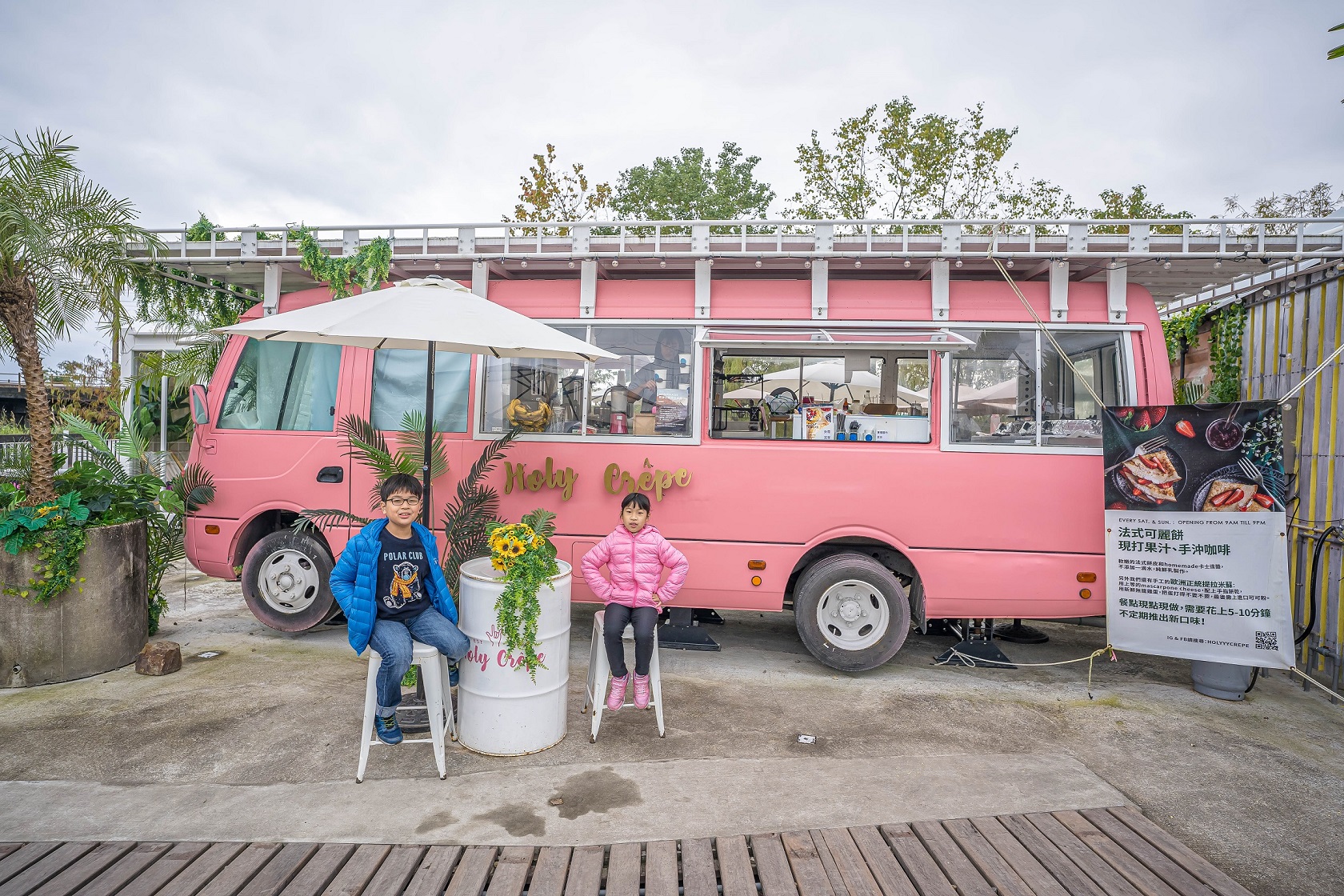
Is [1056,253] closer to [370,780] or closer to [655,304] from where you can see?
[655,304]

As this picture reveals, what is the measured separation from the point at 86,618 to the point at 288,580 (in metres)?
1.23

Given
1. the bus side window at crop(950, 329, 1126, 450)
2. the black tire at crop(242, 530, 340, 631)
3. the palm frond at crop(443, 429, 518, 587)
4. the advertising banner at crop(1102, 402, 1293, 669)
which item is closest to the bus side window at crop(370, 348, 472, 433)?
the palm frond at crop(443, 429, 518, 587)

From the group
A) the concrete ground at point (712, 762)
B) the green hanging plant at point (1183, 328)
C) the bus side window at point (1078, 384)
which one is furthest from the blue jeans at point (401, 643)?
the green hanging plant at point (1183, 328)

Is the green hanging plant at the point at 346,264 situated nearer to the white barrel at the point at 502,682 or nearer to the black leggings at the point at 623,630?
the white barrel at the point at 502,682

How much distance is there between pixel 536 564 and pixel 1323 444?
5.60m

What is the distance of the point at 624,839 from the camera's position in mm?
3076

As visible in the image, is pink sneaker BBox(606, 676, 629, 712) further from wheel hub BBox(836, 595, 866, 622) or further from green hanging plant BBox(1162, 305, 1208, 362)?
green hanging plant BBox(1162, 305, 1208, 362)

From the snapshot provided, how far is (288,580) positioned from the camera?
559 centimetres

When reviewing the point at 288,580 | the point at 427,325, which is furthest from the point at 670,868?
the point at 288,580

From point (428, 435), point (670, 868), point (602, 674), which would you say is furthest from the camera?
point (428, 435)

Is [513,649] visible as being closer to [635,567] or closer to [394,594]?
[394,594]

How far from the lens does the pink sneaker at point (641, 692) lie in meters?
4.22

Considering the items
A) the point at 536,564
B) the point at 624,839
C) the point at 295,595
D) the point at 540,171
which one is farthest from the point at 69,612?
the point at 540,171

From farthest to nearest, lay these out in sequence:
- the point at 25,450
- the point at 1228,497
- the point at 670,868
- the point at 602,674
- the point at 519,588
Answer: the point at 25,450 → the point at 1228,497 → the point at 602,674 → the point at 519,588 → the point at 670,868
